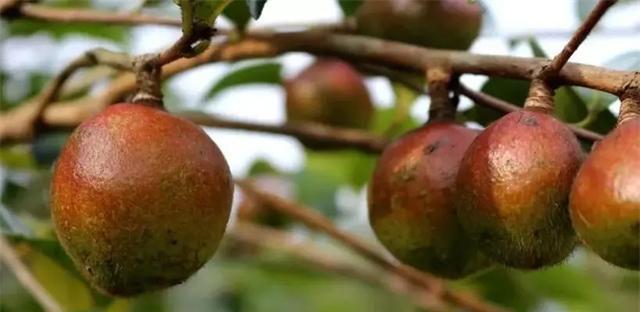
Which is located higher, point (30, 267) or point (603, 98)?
point (603, 98)

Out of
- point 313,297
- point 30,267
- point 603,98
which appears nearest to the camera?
point 603,98

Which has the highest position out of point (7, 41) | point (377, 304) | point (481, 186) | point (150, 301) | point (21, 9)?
point (481, 186)

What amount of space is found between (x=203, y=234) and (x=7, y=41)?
1400mm

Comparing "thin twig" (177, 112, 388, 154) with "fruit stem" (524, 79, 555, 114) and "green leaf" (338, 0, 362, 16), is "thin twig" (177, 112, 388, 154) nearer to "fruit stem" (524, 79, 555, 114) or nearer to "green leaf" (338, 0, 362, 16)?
"green leaf" (338, 0, 362, 16)

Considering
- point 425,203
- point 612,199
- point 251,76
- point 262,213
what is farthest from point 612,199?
point 262,213

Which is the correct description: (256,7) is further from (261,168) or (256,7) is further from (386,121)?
(261,168)

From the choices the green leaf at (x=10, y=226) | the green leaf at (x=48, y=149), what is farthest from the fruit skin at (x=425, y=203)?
the green leaf at (x=48, y=149)

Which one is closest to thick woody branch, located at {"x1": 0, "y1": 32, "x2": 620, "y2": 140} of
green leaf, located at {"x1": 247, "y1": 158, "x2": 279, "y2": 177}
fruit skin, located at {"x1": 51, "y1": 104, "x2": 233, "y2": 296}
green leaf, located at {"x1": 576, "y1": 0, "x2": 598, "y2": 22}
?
fruit skin, located at {"x1": 51, "y1": 104, "x2": 233, "y2": 296}

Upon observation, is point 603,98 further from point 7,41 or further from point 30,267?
point 7,41

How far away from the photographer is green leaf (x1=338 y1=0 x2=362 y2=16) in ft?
4.51

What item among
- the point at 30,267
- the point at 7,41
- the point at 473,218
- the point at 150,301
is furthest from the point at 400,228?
the point at 7,41

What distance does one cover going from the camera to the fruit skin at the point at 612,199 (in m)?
0.73

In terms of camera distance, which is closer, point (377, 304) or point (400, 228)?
point (400, 228)

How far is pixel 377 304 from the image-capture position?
261 cm
